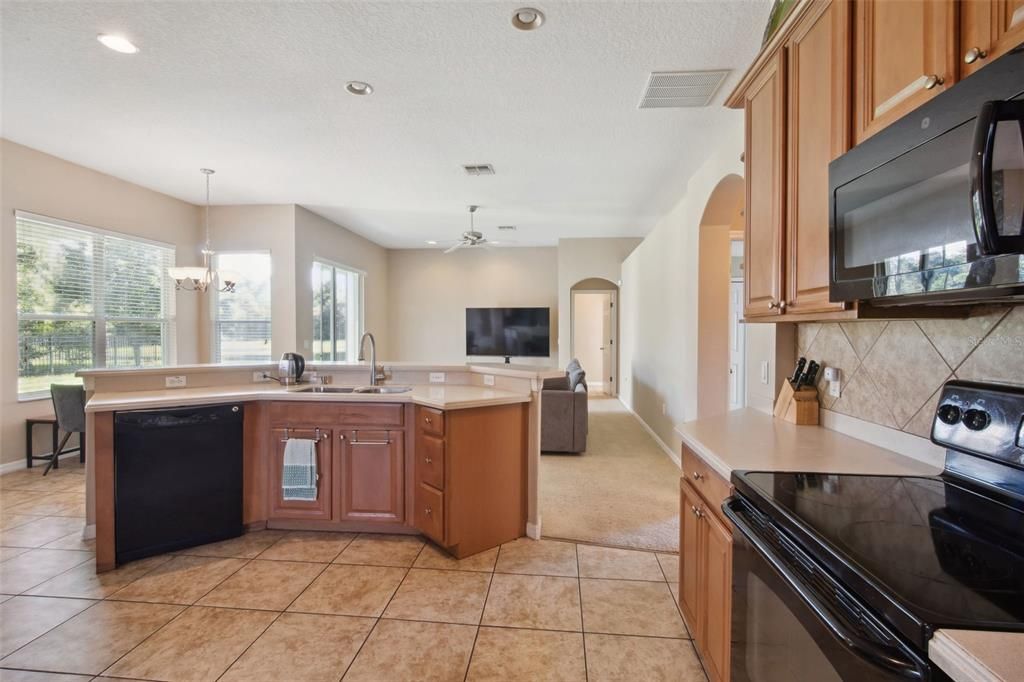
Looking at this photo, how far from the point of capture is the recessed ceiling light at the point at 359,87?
278cm

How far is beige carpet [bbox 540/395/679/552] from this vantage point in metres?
2.89

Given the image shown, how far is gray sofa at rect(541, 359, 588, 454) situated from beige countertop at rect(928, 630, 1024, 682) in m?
3.95

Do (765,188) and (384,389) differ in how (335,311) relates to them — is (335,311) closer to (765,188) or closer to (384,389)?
(384,389)

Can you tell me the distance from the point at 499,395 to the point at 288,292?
410 cm

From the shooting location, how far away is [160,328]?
5.27 meters

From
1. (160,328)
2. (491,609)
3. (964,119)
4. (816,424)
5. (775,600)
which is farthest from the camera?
(160,328)

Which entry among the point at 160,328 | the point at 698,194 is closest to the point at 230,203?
the point at 160,328

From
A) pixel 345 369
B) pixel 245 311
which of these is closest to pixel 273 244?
pixel 245 311

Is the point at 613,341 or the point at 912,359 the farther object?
the point at 613,341

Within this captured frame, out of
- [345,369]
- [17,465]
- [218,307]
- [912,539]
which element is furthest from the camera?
[218,307]

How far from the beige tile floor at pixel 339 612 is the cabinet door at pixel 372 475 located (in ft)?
0.62

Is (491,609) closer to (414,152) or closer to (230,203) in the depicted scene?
(414,152)

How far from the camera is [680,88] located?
2770mm

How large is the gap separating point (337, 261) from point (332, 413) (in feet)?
15.3
